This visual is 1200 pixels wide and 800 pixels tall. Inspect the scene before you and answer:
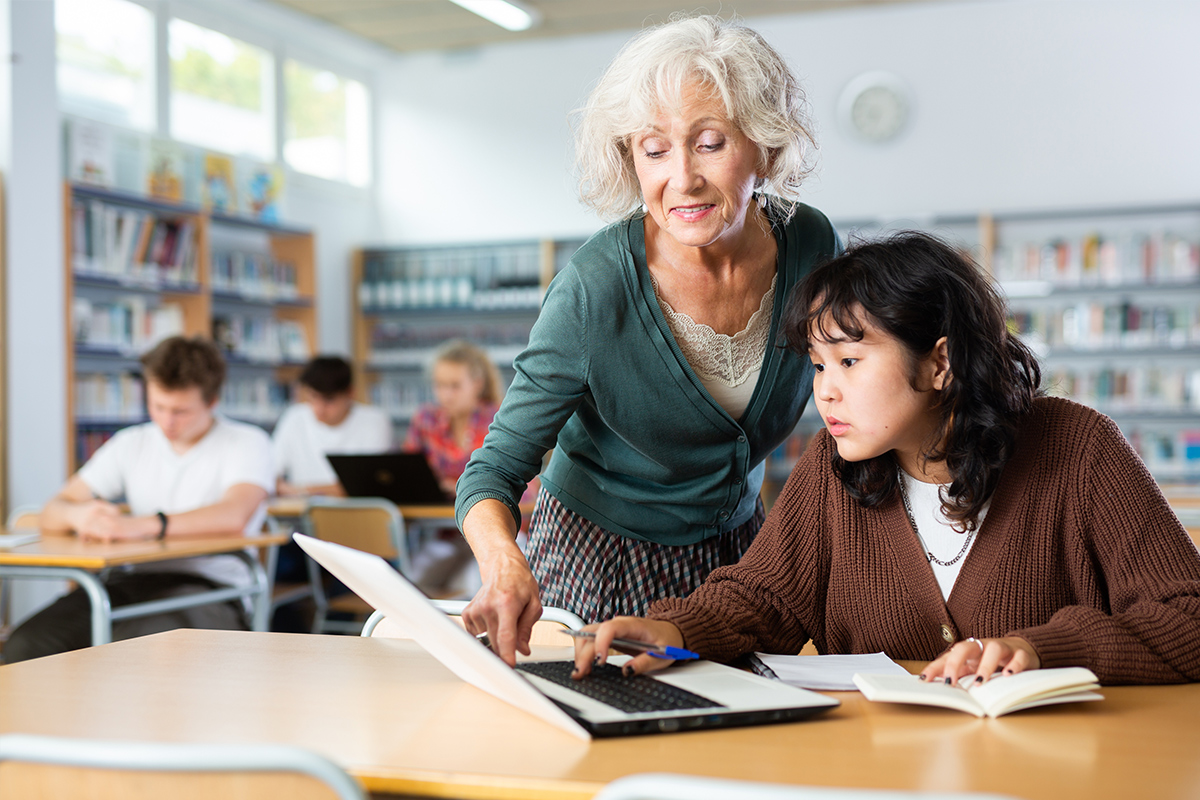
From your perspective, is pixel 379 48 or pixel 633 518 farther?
pixel 379 48

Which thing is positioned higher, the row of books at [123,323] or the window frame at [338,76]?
the window frame at [338,76]

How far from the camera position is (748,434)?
5.36 feet

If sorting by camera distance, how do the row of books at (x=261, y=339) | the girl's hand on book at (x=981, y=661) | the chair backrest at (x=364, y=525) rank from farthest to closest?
the row of books at (x=261, y=339) → the chair backrest at (x=364, y=525) → the girl's hand on book at (x=981, y=661)

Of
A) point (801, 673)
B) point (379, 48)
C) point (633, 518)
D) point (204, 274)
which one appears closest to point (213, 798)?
point (801, 673)

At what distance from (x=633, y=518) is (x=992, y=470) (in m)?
0.54

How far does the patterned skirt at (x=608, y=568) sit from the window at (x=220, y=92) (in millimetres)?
4969

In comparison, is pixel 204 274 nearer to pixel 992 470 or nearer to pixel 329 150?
pixel 329 150

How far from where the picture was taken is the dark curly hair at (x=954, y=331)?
1.33m

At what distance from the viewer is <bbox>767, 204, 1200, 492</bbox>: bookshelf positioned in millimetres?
5852

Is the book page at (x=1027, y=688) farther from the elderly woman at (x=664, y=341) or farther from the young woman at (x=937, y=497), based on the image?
the elderly woman at (x=664, y=341)

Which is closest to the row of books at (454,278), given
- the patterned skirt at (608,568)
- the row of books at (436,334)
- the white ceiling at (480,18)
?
the row of books at (436,334)

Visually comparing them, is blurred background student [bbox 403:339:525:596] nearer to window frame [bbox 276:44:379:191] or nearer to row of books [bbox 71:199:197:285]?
row of books [bbox 71:199:197:285]

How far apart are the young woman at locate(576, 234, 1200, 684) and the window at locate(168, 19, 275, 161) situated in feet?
17.5

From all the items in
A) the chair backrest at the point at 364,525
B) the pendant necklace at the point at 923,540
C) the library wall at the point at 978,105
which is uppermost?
the library wall at the point at 978,105
